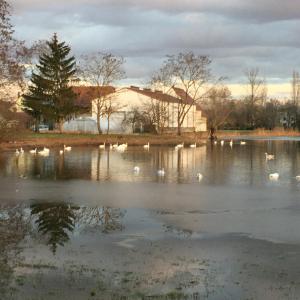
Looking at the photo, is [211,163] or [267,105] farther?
[267,105]

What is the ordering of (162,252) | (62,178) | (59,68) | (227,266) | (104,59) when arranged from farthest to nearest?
(104,59)
(59,68)
(62,178)
(162,252)
(227,266)

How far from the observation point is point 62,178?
23.1 meters

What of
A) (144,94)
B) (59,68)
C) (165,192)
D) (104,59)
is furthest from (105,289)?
(144,94)

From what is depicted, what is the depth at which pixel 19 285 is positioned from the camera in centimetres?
760

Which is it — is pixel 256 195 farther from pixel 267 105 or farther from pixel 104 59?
pixel 267 105

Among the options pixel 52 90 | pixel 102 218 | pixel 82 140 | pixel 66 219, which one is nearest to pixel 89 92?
pixel 52 90

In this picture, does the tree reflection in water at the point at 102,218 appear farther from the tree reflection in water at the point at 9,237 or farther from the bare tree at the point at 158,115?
the bare tree at the point at 158,115

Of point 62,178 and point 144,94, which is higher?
point 144,94

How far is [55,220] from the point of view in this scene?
13.0 meters

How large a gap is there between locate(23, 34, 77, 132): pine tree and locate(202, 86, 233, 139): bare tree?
29.7 meters

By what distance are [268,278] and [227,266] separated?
0.84 meters

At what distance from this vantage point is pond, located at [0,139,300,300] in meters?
7.69

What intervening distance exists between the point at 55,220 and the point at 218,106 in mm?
85570

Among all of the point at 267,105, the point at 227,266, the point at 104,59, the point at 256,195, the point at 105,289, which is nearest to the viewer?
the point at 105,289
